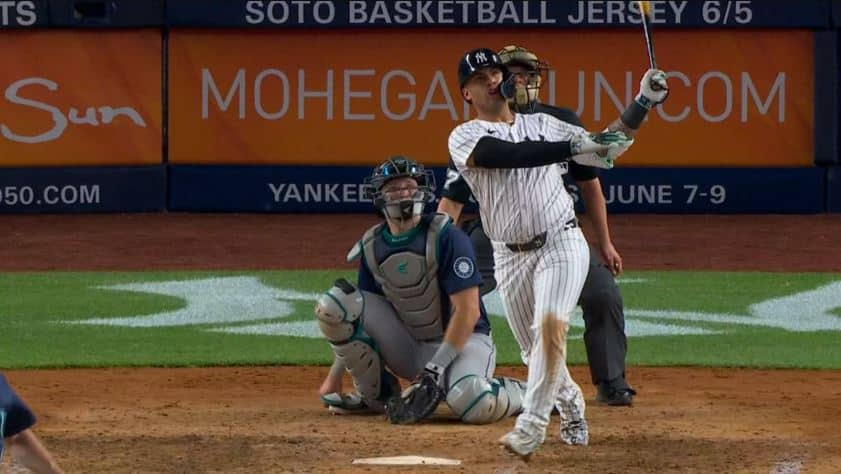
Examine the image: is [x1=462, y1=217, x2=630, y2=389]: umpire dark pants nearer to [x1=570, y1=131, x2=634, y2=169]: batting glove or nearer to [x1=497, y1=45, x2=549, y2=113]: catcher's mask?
[x1=497, y1=45, x2=549, y2=113]: catcher's mask

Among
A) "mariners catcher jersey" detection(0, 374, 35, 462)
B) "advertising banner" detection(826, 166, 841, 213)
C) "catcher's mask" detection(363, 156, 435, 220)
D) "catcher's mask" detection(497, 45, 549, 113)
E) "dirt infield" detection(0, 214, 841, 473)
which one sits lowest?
"dirt infield" detection(0, 214, 841, 473)

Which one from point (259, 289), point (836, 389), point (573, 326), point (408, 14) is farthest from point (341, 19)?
point (836, 389)

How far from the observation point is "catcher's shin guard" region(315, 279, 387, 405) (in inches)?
324

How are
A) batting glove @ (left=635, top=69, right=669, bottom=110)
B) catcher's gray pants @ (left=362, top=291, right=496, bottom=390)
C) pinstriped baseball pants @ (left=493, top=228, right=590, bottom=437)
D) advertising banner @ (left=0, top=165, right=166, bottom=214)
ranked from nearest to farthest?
batting glove @ (left=635, top=69, right=669, bottom=110) → pinstriped baseball pants @ (left=493, top=228, right=590, bottom=437) → catcher's gray pants @ (left=362, top=291, right=496, bottom=390) → advertising banner @ (left=0, top=165, right=166, bottom=214)

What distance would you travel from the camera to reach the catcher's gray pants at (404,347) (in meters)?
8.38

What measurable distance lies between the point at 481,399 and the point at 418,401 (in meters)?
0.29

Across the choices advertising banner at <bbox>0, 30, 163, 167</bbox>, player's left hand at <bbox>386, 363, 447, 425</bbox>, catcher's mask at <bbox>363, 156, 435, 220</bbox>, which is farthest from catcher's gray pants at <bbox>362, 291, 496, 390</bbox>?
advertising banner at <bbox>0, 30, 163, 167</bbox>

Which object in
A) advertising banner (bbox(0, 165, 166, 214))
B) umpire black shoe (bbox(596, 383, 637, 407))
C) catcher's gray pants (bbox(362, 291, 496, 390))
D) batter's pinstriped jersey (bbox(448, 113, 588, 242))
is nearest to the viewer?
batter's pinstriped jersey (bbox(448, 113, 588, 242))

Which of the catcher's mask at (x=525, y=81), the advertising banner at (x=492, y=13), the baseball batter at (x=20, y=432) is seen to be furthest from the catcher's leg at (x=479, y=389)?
the advertising banner at (x=492, y=13)

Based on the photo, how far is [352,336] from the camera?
8.36 meters

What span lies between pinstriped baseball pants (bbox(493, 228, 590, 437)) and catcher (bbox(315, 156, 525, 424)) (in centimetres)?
55

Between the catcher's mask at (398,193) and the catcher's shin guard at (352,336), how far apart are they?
425 mm

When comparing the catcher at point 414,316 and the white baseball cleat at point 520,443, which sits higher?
the catcher at point 414,316

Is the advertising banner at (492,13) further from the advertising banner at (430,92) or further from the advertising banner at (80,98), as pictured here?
the advertising banner at (80,98)
